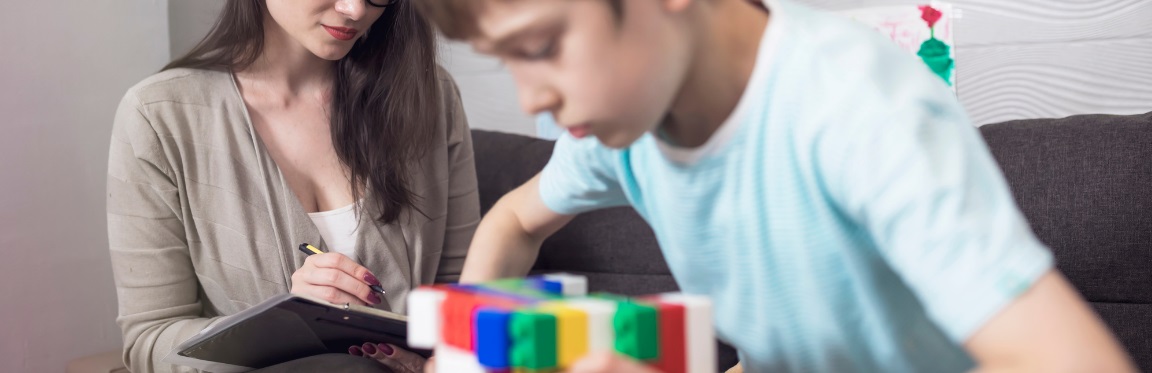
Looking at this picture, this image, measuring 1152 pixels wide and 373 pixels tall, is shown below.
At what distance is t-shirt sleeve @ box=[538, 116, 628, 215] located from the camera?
2.86 feet

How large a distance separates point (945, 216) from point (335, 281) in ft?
3.18

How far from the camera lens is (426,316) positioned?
2.03 ft

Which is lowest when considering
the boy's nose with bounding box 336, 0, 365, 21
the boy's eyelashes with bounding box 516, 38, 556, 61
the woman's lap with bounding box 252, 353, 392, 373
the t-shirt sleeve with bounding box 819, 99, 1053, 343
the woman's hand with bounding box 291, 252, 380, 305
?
the woman's lap with bounding box 252, 353, 392, 373

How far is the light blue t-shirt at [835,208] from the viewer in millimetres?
542

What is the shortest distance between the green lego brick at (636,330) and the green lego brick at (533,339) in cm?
4

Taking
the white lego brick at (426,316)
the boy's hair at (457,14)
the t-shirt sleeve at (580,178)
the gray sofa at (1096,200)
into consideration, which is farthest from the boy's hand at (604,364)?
the gray sofa at (1096,200)

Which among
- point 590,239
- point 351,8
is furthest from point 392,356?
point 590,239

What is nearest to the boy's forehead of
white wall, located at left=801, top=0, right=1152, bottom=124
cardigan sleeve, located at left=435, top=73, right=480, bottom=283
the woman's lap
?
the woman's lap

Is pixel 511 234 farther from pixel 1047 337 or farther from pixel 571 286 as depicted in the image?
pixel 1047 337

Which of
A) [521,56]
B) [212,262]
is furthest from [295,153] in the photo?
[521,56]

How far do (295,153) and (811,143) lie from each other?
1123 millimetres

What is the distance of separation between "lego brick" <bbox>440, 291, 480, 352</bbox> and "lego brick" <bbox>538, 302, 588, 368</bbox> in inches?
2.4

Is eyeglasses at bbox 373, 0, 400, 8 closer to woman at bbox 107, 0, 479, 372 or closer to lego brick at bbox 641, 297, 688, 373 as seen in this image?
woman at bbox 107, 0, 479, 372

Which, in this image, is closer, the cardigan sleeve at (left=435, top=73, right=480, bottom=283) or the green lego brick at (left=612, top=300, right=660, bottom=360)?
the green lego brick at (left=612, top=300, right=660, bottom=360)
